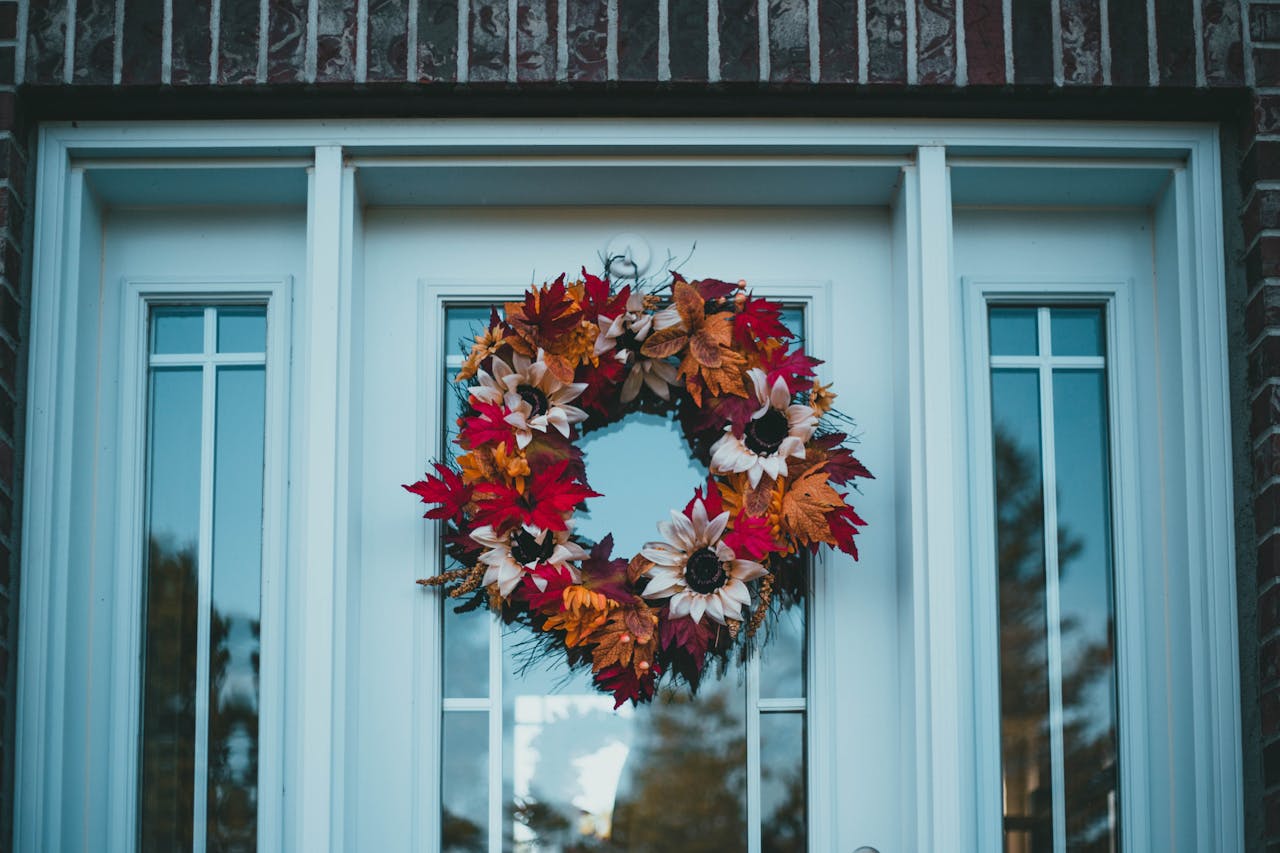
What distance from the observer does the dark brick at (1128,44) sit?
8.78 feet

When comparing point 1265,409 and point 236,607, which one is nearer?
point 1265,409

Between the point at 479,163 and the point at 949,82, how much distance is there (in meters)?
0.78

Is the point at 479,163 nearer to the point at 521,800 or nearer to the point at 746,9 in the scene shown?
the point at 746,9

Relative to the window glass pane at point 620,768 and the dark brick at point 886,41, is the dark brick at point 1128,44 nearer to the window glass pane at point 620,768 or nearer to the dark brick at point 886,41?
the dark brick at point 886,41

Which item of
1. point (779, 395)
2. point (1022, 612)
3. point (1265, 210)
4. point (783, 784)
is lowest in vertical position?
point (783, 784)

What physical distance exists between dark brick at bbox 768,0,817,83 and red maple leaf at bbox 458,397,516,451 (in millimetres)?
695

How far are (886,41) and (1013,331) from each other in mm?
556

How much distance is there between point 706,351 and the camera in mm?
2732

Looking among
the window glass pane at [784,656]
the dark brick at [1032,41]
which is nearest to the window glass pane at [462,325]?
the window glass pane at [784,656]

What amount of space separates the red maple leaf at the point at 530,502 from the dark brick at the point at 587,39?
63cm

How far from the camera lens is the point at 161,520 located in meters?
2.83

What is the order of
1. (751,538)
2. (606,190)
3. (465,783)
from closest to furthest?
(751,538) < (465,783) < (606,190)

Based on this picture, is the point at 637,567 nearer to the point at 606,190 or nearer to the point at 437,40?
the point at 606,190

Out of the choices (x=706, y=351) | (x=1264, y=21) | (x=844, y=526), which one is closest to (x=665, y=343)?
(x=706, y=351)
